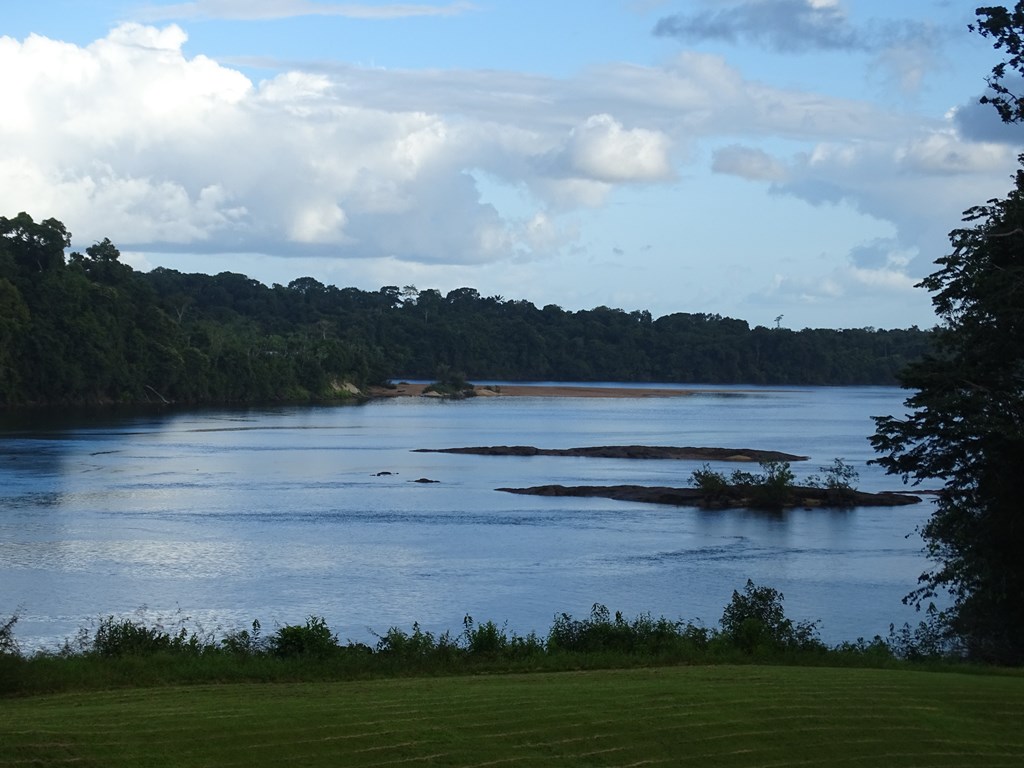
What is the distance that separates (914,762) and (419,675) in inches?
283

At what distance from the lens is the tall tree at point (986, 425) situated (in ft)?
81.2

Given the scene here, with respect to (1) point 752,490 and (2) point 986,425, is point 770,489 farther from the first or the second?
(2) point 986,425

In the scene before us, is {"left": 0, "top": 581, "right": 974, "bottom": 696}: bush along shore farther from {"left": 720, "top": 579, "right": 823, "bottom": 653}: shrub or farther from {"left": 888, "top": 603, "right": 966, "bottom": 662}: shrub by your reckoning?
→ {"left": 888, "top": 603, "right": 966, "bottom": 662}: shrub

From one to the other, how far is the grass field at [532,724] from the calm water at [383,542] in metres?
12.5

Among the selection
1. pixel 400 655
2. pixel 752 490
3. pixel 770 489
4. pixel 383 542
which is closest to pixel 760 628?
pixel 400 655

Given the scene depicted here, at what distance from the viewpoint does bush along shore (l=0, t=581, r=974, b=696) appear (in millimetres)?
16438

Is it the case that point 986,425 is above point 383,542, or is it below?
above

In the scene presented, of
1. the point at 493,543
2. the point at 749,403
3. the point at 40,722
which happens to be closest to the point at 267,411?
the point at 749,403

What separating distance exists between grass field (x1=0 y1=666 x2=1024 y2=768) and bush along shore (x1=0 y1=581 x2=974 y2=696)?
3.29 ft

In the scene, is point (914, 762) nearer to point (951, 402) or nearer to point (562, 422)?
point (951, 402)

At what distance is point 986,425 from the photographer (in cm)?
2397

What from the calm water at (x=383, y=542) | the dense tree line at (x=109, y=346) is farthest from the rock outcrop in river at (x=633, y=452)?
the dense tree line at (x=109, y=346)

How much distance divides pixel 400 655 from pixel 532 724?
21.2 feet

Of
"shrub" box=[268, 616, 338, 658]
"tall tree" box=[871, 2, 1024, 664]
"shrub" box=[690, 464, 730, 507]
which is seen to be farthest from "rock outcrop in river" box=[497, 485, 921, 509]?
"shrub" box=[268, 616, 338, 658]
